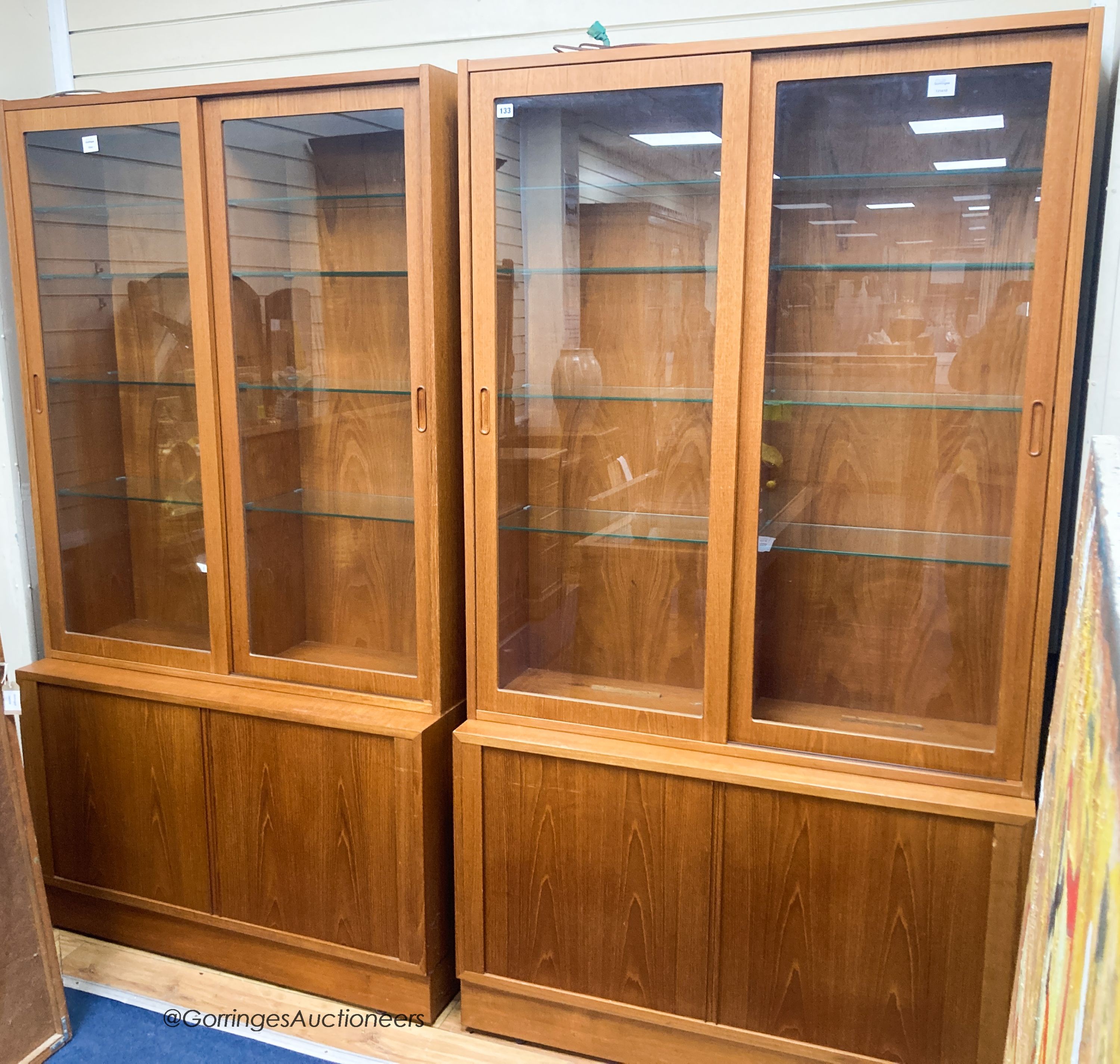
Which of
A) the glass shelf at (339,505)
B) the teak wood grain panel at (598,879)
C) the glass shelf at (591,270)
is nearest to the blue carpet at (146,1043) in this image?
the teak wood grain panel at (598,879)

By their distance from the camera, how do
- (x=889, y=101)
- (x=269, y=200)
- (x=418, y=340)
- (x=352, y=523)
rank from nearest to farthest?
(x=889, y=101) → (x=418, y=340) → (x=269, y=200) → (x=352, y=523)

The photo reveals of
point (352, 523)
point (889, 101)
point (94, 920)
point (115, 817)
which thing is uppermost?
point (889, 101)

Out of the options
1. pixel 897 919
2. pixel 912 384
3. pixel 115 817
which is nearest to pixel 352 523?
pixel 115 817

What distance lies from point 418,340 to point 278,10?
119cm

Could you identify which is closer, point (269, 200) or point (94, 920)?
point (269, 200)

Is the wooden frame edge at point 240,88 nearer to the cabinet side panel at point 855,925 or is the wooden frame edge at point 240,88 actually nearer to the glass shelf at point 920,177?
the glass shelf at point 920,177

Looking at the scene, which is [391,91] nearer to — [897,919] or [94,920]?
[897,919]

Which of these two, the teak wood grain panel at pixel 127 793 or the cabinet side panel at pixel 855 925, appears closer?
the cabinet side panel at pixel 855 925

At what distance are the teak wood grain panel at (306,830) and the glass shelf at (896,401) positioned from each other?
121 centimetres

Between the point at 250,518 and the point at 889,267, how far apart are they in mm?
1633

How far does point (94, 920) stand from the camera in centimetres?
278

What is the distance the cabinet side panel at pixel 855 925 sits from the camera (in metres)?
1.99

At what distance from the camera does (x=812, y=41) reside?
1.87 metres

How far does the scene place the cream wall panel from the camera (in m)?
2.28
